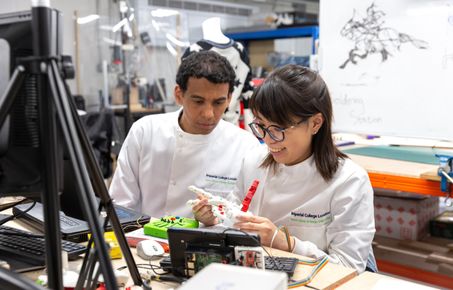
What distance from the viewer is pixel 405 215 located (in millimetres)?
2549

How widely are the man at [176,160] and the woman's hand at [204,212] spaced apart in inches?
17.8

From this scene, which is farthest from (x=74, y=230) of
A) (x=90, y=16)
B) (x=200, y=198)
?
(x=90, y=16)

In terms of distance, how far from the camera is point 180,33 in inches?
201

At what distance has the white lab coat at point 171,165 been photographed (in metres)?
1.85

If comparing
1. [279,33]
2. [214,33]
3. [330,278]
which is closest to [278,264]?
[330,278]

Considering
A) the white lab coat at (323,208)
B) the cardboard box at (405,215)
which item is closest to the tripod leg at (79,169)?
the white lab coat at (323,208)

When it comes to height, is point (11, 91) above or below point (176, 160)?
above

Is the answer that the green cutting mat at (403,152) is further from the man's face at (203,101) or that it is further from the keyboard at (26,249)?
the keyboard at (26,249)

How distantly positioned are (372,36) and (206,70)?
3.72 feet

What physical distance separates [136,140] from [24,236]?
0.69 metres

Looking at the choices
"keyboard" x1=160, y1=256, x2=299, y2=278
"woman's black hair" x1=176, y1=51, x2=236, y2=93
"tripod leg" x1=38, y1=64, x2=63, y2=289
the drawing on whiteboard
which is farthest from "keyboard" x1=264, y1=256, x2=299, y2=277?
the drawing on whiteboard

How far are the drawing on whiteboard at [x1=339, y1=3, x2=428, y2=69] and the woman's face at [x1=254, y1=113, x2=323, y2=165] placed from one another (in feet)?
3.61

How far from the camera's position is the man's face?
1.68 m

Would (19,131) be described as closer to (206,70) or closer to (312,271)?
(312,271)
